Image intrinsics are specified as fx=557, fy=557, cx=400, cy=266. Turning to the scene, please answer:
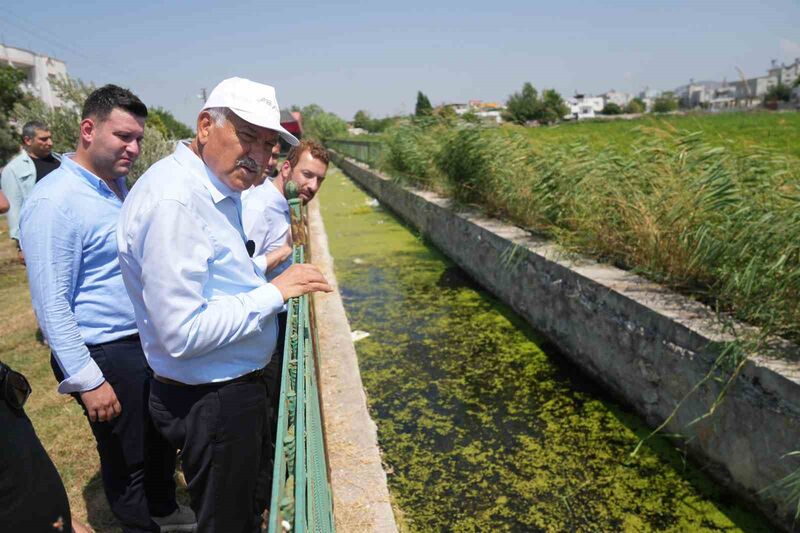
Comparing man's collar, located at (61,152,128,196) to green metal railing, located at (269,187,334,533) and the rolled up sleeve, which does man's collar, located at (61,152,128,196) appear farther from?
green metal railing, located at (269,187,334,533)

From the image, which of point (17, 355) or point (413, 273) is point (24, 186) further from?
point (413, 273)

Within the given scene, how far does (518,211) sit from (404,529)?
4017mm

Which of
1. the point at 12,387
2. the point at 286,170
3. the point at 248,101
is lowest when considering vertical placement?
the point at 12,387

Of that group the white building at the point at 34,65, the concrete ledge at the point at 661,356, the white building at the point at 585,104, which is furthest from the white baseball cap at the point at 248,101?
the white building at the point at 585,104

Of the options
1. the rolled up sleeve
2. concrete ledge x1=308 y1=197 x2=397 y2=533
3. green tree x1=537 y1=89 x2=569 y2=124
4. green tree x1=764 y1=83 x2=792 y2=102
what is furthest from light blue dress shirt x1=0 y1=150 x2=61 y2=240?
green tree x1=537 y1=89 x2=569 y2=124

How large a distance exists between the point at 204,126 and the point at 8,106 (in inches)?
1463

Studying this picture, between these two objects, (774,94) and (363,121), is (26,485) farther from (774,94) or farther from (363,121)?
(363,121)

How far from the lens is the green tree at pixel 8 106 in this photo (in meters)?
25.6

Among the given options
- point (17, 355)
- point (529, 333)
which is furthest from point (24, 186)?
point (529, 333)

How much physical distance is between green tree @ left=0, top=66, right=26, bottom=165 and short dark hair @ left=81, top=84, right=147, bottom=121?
95.2ft

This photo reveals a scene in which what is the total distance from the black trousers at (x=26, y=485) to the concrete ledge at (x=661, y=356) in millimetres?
2565

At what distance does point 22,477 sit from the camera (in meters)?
1.48

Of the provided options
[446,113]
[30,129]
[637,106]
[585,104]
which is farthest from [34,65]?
[585,104]

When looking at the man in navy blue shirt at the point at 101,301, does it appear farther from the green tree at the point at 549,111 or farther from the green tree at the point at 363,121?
the green tree at the point at 363,121
